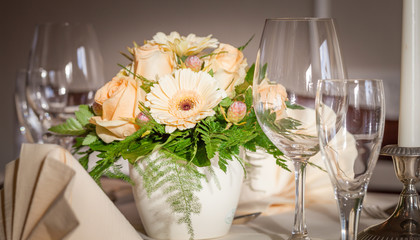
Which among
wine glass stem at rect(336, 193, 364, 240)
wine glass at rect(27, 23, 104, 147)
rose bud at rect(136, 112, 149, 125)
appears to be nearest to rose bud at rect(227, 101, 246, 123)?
rose bud at rect(136, 112, 149, 125)

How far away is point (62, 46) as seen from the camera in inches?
48.9

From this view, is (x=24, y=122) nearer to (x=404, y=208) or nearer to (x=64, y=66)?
(x=64, y=66)

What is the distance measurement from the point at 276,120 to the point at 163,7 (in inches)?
110

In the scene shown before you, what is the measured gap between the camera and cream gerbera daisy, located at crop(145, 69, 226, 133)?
72 cm

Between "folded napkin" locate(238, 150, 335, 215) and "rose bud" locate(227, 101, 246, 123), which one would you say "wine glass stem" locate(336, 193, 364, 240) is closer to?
"rose bud" locate(227, 101, 246, 123)

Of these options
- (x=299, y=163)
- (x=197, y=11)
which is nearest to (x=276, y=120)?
(x=299, y=163)

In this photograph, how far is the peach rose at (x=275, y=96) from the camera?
0.67 m

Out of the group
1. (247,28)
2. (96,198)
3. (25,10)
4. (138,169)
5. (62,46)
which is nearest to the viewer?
(96,198)

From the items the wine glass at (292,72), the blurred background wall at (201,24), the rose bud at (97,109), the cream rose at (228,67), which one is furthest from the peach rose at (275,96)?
the blurred background wall at (201,24)

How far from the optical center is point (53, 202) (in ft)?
1.97

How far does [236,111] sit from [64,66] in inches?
25.1

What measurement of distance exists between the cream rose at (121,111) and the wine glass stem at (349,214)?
0.32 m

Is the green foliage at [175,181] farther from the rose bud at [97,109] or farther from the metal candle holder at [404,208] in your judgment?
the metal candle holder at [404,208]

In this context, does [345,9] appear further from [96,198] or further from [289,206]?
[96,198]
